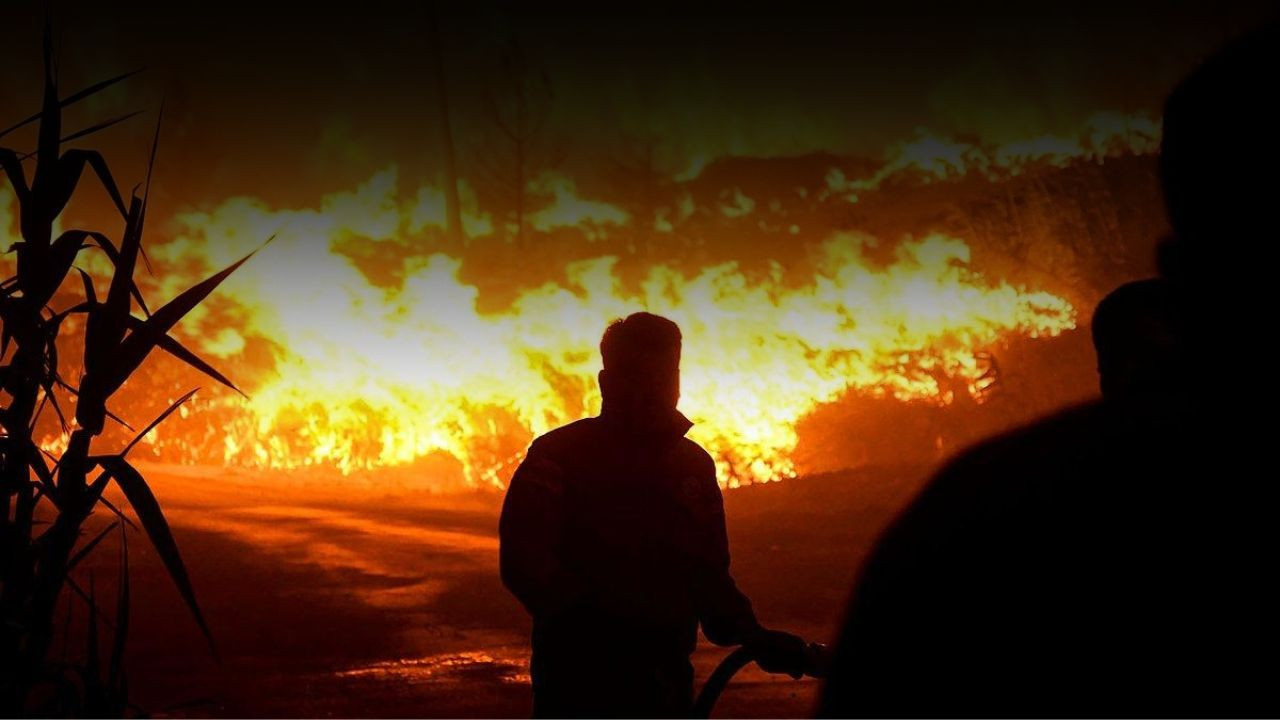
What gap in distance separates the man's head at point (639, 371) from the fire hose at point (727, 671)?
0.93m

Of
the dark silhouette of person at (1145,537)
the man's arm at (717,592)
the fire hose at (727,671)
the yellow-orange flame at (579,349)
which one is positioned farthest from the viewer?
the yellow-orange flame at (579,349)

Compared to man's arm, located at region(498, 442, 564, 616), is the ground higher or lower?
lower

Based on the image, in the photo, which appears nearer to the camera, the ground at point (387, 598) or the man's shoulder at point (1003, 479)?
the man's shoulder at point (1003, 479)

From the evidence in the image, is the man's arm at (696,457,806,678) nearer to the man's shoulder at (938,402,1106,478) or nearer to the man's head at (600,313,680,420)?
the man's head at (600,313,680,420)

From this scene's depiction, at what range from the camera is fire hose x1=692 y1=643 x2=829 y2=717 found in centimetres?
181

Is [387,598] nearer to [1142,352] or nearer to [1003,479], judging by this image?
[1142,352]

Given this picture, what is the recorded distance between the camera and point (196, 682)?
18.1ft

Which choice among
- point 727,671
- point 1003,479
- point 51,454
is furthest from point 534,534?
point 1003,479

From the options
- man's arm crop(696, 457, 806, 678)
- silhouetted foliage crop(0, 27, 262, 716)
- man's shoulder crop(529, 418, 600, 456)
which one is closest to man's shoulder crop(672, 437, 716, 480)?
man's arm crop(696, 457, 806, 678)

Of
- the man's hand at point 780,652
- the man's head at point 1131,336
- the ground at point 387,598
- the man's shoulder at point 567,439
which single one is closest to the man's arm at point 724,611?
the man's hand at point 780,652

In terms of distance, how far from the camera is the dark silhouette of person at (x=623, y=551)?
7.88 feet

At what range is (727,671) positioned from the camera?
1898 millimetres

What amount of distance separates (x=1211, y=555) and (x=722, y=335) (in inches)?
582

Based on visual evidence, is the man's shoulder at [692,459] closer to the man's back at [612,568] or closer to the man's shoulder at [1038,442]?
the man's back at [612,568]
